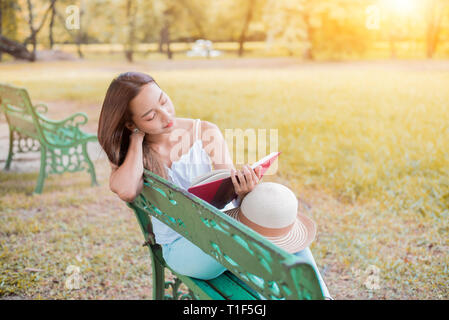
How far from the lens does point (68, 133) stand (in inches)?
141

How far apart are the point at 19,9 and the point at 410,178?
7.46 m

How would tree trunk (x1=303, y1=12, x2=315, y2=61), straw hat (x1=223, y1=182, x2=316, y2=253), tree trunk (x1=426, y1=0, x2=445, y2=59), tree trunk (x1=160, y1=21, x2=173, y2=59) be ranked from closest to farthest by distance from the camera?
straw hat (x1=223, y1=182, x2=316, y2=253) → tree trunk (x1=426, y1=0, x2=445, y2=59) → tree trunk (x1=303, y1=12, x2=315, y2=61) → tree trunk (x1=160, y1=21, x2=173, y2=59)

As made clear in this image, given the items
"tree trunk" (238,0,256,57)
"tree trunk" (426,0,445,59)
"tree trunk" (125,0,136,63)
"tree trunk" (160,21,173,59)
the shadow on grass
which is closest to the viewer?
the shadow on grass

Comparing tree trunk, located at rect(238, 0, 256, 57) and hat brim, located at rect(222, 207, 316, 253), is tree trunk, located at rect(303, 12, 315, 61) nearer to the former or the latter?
tree trunk, located at rect(238, 0, 256, 57)

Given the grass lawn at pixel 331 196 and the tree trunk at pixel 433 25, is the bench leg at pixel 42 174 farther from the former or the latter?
the tree trunk at pixel 433 25

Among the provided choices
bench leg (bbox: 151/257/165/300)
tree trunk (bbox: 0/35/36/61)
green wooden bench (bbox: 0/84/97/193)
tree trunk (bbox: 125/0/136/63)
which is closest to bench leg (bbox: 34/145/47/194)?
green wooden bench (bbox: 0/84/97/193)

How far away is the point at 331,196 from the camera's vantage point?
335cm

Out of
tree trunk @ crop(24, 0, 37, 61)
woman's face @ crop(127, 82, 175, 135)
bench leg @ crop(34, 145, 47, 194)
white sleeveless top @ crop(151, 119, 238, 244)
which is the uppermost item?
tree trunk @ crop(24, 0, 37, 61)

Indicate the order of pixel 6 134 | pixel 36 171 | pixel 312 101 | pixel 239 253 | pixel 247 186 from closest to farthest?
pixel 239 253
pixel 247 186
pixel 36 171
pixel 6 134
pixel 312 101

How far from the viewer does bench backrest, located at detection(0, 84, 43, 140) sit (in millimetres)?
3271

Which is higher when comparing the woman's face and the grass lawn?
the woman's face

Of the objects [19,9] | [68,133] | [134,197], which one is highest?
[19,9]

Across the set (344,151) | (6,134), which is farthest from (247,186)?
(6,134)

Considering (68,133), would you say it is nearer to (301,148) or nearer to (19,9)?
(301,148)
